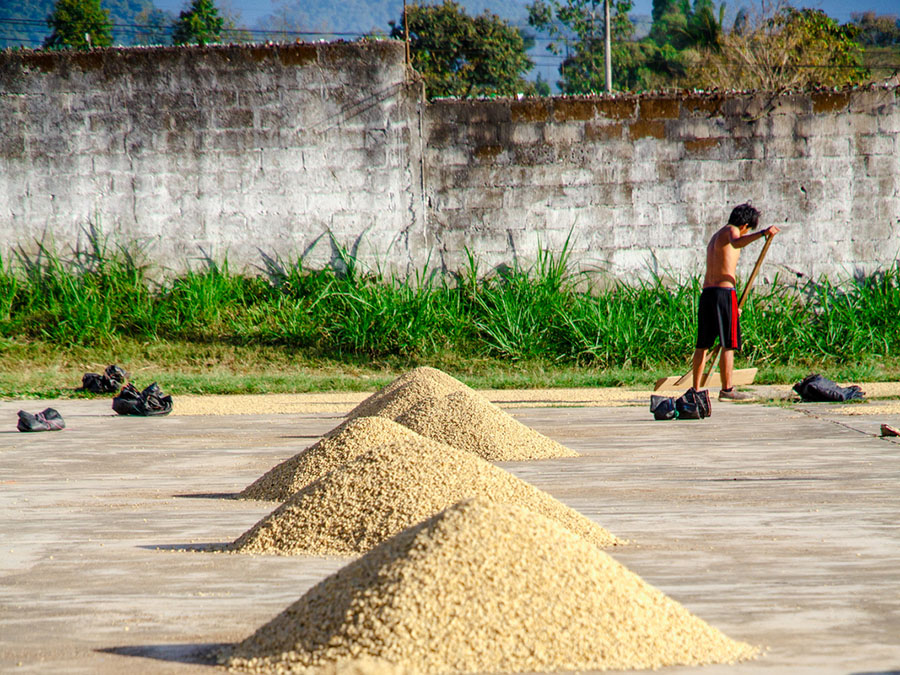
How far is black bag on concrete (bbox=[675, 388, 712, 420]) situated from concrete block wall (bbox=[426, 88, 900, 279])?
149 inches

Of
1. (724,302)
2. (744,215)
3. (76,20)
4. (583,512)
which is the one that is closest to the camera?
(583,512)

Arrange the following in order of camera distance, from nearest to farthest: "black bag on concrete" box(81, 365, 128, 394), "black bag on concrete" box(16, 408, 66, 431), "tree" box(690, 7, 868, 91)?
1. "black bag on concrete" box(16, 408, 66, 431)
2. "black bag on concrete" box(81, 365, 128, 394)
3. "tree" box(690, 7, 868, 91)

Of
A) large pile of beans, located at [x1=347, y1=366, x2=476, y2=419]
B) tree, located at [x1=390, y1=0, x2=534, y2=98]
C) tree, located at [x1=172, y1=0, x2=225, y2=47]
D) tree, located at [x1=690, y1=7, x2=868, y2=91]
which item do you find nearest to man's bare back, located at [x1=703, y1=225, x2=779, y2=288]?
large pile of beans, located at [x1=347, y1=366, x2=476, y2=419]

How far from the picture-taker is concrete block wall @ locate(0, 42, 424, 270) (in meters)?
9.70

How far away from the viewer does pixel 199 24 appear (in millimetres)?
34375

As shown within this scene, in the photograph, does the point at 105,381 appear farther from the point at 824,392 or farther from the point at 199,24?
the point at 199,24

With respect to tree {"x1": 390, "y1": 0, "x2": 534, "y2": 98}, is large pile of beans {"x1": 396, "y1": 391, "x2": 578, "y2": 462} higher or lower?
lower

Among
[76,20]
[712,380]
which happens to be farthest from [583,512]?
[76,20]

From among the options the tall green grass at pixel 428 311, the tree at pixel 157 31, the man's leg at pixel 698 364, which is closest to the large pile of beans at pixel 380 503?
the man's leg at pixel 698 364

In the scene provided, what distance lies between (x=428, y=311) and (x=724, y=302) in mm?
2949

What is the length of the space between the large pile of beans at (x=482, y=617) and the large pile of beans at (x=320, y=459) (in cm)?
161

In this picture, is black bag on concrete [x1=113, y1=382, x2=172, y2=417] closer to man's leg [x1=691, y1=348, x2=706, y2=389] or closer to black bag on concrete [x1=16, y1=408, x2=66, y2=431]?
black bag on concrete [x1=16, y1=408, x2=66, y2=431]

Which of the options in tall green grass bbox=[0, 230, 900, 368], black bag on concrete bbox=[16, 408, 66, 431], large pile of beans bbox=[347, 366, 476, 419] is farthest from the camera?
tall green grass bbox=[0, 230, 900, 368]

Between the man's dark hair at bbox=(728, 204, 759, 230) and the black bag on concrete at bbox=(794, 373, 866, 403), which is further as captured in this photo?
the man's dark hair at bbox=(728, 204, 759, 230)
